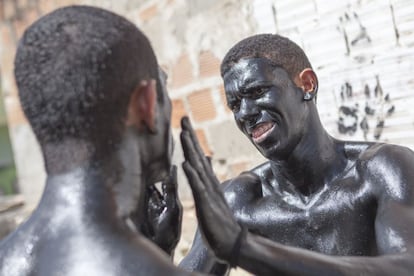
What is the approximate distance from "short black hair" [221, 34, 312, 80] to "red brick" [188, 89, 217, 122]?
1.51m

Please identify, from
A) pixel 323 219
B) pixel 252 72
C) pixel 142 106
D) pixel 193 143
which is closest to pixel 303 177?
pixel 323 219

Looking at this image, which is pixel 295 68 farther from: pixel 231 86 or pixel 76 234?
pixel 76 234

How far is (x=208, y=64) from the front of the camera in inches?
141

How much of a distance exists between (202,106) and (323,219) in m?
1.69

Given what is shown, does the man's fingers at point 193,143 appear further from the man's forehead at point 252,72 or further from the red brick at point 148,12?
the red brick at point 148,12

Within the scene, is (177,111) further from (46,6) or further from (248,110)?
(248,110)

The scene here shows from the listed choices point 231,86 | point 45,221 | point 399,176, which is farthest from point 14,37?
point 45,221

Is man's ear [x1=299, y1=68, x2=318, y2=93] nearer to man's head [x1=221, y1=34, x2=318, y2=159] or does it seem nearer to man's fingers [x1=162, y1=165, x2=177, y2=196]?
man's head [x1=221, y1=34, x2=318, y2=159]

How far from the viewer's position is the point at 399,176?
1.93m

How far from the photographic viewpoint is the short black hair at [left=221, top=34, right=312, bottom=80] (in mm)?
2025

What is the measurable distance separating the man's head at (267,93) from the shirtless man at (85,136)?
0.71 meters

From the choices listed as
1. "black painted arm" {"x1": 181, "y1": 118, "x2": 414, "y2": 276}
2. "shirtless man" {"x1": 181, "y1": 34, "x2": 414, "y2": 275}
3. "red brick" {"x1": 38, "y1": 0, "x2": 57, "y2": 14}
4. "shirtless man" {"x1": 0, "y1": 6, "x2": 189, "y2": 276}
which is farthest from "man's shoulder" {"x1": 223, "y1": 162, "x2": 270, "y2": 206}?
"red brick" {"x1": 38, "y1": 0, "x2": 57, "y2": 14}

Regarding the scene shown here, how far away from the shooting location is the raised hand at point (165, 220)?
5.43 feet

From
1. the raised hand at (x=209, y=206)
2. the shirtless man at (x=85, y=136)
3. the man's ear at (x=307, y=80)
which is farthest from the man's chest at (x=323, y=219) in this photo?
the shirtless man at (x=85, y=136)
